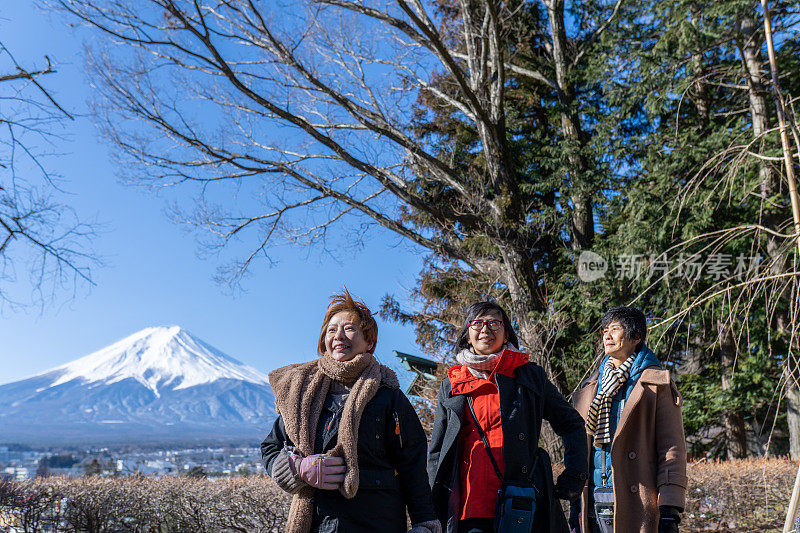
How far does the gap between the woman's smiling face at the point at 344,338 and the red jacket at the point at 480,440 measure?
0.58 metres

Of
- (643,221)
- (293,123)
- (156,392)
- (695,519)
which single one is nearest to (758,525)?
(695,519)

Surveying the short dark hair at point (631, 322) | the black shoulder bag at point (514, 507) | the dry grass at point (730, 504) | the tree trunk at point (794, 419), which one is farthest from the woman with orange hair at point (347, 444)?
the tree trunk at point (794, 419)

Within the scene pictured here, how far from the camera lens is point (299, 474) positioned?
2.22 m

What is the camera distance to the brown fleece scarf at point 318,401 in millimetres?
2234

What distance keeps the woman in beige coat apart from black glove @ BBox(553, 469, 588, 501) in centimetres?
36

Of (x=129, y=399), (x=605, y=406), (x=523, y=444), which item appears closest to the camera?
(x=523, y=444)

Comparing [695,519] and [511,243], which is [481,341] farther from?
[511,243]

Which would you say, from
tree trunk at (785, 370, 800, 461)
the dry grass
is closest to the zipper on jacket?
the dry grass

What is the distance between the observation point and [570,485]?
2.68m

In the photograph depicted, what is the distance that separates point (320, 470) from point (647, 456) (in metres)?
1.73

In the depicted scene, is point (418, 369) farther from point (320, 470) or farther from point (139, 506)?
point (320, 470)

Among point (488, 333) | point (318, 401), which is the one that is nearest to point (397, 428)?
point (318, 401)

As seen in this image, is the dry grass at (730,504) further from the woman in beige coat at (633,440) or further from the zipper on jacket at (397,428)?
the zipper on jacket at (397,428)

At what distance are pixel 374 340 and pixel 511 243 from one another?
8657 mm
